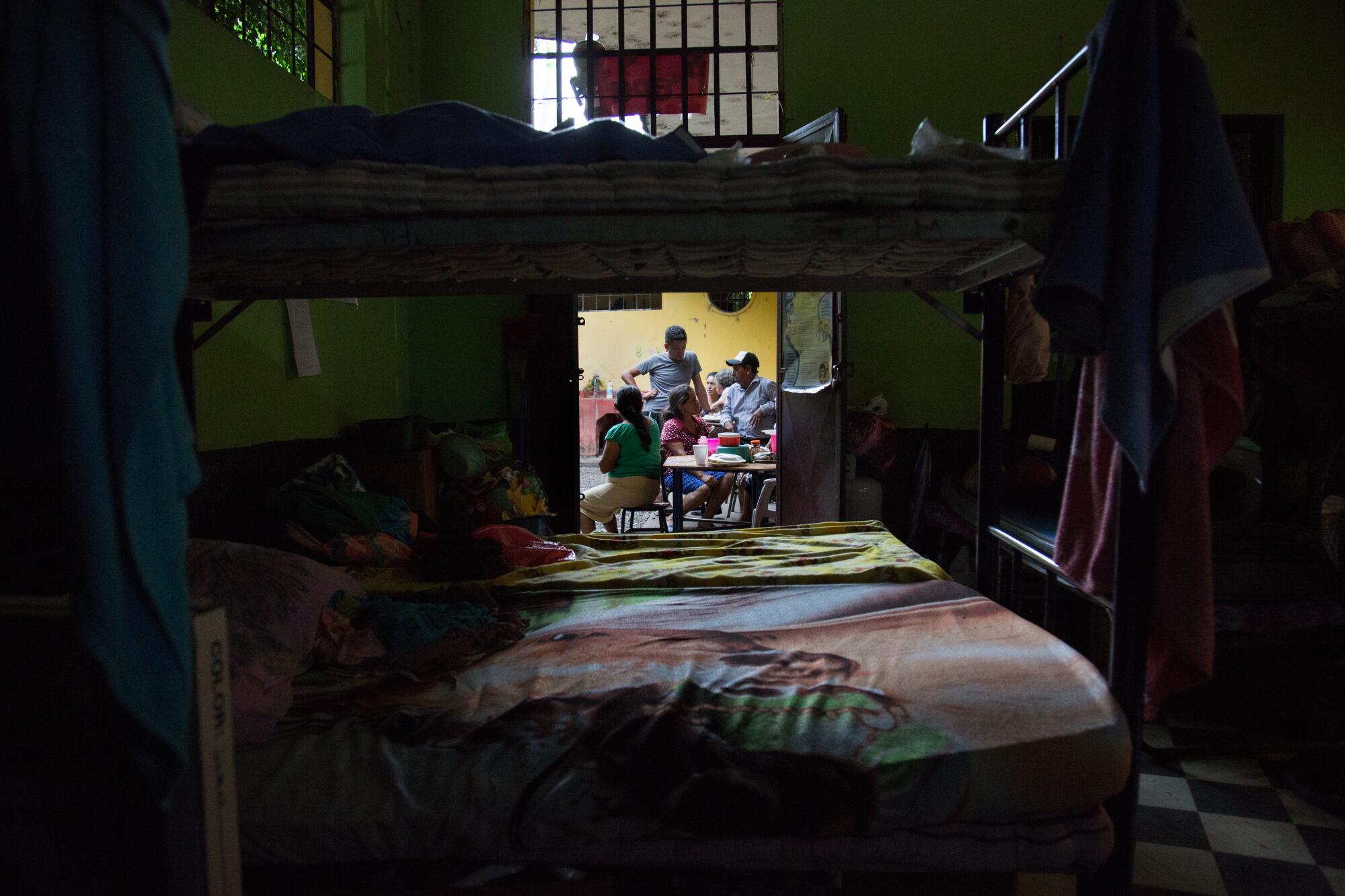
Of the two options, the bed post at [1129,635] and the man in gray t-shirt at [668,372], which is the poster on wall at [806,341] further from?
the bed post at [1129,635]

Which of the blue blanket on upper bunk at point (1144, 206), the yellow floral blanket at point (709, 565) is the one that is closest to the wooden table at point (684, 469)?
the yellow floral blanket at point (709, 565)

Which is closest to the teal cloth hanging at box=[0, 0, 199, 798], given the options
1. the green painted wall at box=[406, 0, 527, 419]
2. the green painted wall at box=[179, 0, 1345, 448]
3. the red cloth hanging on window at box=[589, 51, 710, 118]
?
the green painted wall at box=[179, 0, 1345, 448]

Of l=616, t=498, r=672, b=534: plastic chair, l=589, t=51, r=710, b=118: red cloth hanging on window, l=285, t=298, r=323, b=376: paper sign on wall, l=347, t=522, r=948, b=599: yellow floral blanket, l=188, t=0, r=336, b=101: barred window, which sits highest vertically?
l=589, t=51, r=710, b=118: red cloth hanging on window

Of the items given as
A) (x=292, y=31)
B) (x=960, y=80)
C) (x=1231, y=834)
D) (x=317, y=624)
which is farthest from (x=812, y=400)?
(x=317, y=624)

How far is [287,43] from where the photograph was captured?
3688 mm

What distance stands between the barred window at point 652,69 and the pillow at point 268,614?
407cm

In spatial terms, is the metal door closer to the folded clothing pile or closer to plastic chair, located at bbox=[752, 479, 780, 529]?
plastic chair, located at bbox=[752, 479, 780, 529]

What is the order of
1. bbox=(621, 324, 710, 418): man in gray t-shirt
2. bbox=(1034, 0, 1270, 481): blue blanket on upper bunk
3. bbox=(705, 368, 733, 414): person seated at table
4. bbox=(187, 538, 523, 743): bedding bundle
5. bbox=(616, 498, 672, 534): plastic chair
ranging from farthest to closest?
bbox=(705, 368, 733, 414): person seated at table → bbox=(621, 324, 710, 418): man in gray t-shirt → bbox=(616, 498, 672, 534): plastic chair → bbox=(187, 538, 523, 743): bedding bundle → bbox=(1034, 0, 1270, 481): blue blanket on upper bunk

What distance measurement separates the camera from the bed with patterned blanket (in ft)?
4.29

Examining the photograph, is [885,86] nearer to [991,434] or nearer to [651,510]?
[651,510]

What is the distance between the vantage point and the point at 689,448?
6656mm

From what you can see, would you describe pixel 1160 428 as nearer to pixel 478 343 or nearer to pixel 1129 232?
pixel 1129 232

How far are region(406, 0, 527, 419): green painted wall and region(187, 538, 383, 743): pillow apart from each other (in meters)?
3.35

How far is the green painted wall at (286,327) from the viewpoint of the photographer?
114 inches
